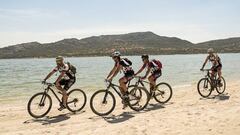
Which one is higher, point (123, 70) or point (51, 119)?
point (123, 70)

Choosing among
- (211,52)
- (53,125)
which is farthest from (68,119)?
(211,52)

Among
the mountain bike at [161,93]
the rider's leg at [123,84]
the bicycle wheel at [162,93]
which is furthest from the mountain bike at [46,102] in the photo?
the bicycle wheel at [162,93]

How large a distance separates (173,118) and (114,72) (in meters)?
2.56

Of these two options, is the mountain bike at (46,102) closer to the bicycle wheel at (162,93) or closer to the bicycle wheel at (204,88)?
the bicycle wheel at (162,93)

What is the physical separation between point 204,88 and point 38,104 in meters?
7.91

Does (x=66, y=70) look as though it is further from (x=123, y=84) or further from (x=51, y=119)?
(x=123, y=84)

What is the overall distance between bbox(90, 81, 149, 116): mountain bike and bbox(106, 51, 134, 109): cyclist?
0.19 metres

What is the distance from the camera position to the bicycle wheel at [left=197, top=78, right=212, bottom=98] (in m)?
16.6

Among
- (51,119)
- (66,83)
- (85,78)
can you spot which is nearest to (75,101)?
(66,83)

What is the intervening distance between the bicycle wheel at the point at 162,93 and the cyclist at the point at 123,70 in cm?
222

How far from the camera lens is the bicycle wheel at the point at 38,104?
1241 centimetres

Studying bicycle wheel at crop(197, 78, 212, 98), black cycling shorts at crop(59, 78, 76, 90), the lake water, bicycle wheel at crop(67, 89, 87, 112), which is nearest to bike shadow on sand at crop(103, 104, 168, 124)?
bicycle wheel at crop(67, 89, 87, 112)

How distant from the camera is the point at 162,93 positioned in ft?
49.5

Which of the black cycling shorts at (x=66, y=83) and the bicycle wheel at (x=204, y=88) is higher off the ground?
the black cycling shorts at (x=66, y=83)
